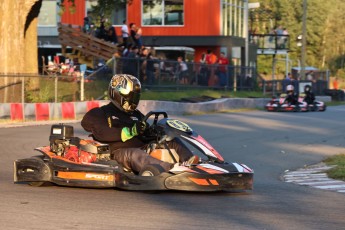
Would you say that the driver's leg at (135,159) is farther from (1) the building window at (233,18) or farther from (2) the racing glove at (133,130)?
(1) the building window at (233,18)

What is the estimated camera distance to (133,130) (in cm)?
995

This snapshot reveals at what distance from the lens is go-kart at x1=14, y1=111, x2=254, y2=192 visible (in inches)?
367

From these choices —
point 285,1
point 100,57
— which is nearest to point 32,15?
point 100,57

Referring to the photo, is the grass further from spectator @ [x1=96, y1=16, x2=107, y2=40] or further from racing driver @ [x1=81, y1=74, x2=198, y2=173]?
spectator @ [x1=96, y1=16, x2=107, y2=40]

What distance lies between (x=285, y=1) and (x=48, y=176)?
57.5 metres

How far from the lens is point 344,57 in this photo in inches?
3211

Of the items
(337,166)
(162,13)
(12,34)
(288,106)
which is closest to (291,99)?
(288,106)

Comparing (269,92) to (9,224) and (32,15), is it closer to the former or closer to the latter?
(32,15)

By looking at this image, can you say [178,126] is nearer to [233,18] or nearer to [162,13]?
[162,13]

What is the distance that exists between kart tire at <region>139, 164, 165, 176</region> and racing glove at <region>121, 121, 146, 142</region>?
529mm

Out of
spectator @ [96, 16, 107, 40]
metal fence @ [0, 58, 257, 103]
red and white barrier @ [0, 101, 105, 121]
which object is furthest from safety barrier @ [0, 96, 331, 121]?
spectator @ [96, 16, 107, 40]

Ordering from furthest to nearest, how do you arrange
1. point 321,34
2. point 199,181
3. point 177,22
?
1. point 321,34
2. point 177,22
3. point 199,181

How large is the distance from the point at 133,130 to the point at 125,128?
106 mm

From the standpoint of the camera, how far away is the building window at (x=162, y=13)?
48.3m
